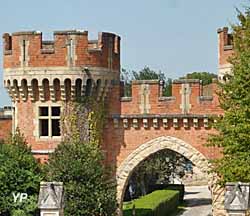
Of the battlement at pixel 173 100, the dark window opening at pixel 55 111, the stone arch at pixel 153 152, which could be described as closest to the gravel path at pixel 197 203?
the stone arch at pixel 153 152

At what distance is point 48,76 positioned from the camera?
26438mm

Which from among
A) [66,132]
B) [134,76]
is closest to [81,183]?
[66,132]

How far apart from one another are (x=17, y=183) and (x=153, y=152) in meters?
5.51

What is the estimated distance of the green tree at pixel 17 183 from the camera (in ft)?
81.3

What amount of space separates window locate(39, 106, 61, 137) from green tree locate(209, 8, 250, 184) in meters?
5.93

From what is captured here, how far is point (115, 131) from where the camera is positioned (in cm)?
2805

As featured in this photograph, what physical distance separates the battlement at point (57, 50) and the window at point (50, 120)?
63.6 inches

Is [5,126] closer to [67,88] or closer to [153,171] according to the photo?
[67,88]

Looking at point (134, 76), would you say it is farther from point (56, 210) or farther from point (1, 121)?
point (56, 210)

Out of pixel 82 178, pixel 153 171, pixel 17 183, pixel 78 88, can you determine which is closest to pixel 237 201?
pixel 82 178

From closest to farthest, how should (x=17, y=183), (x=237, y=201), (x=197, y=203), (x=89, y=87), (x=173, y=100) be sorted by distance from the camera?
(x=237, y=201) → (x=17, y=183) → (x=89, y=87) → (x=173, y=100) → (x=197, y=203)

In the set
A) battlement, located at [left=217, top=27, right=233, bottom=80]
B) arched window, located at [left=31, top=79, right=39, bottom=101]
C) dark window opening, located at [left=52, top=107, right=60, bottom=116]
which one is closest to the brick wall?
arched window, located at [left=31, top=79, right=39, bottom=101]

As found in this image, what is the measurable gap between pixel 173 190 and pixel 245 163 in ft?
73.1

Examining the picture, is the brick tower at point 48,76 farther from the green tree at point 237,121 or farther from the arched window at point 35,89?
the green tree at point 237,121
